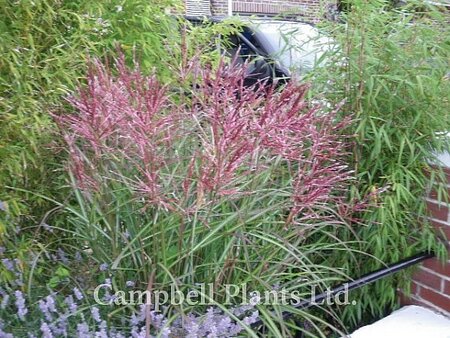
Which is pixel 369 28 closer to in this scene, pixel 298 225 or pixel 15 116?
pixel 298 225

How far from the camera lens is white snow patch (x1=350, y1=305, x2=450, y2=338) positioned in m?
2.09

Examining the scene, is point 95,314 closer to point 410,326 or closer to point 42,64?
point 42,64

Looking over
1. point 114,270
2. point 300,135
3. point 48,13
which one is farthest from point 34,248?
point 300,135

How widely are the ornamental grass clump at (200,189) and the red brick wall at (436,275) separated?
0.48m

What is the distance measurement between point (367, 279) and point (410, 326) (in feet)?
0.93

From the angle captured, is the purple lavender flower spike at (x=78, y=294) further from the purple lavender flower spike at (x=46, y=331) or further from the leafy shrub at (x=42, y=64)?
the leafy shrub at (x=42, y=64)

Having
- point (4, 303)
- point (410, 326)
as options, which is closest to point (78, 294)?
point (4, 303)

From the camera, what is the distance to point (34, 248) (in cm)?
201

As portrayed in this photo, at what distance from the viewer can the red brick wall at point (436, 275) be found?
2229 millimetres

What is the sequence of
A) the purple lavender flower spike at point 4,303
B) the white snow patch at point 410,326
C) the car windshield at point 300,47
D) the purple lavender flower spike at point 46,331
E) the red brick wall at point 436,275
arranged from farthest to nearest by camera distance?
the car windshield at point 300,47, the red brick wall at point 436,275, the white snow patch at point 410,326, the purple lavender flower spike at point 4,303, the purple lavender flower spike at point 46,331

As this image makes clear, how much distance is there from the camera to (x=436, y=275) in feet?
7.51

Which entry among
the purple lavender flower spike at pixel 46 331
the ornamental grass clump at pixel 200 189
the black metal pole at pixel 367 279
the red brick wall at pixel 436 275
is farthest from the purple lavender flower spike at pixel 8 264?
the red brick wall at pixel 436 275

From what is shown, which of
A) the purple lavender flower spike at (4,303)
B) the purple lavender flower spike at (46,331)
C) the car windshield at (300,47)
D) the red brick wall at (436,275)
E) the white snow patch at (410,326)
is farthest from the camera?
the car windshield at (300,47)

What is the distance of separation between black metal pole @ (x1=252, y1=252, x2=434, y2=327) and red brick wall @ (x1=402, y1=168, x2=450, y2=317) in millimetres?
79
